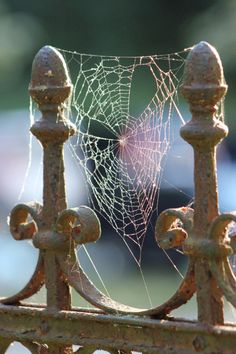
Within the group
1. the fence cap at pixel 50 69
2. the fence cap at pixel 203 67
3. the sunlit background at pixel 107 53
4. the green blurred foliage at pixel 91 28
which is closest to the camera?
the fence cap at pixel 203 67

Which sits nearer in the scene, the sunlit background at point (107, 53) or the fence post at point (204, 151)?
the fence post at point (204, 151)

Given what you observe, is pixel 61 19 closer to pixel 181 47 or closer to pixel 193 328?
pixel 181 47

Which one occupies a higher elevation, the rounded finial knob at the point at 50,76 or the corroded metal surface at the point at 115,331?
the rounded finial knob at the point at 50,76

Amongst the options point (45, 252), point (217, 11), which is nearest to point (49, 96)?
point (45, 252)

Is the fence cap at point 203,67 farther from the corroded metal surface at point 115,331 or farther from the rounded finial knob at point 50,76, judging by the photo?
the corroded metal surface at point 115,331

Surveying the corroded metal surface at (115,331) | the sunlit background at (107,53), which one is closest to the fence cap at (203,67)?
the corroded metal surface at (115,331)

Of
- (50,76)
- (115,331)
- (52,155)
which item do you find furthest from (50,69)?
(115,331)

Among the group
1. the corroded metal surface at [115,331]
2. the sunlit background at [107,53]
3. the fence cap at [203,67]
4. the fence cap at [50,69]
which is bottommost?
the corroded metal surface at [115,331]

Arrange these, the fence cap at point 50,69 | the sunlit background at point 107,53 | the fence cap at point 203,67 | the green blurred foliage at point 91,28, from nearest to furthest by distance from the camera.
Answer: the fence cap at point 203,67 < the fence cap at point 50,69 < the sunlit background at point 107,53 < the green blurred foliage at point 91,28

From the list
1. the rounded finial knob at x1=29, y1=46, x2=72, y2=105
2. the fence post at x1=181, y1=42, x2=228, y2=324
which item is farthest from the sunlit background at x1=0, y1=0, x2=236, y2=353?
the fence post at x1=181, y1=42, x2=228, y2=324
